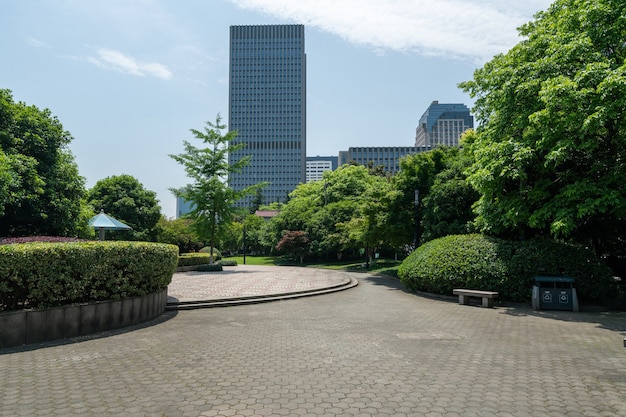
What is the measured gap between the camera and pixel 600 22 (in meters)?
10.9

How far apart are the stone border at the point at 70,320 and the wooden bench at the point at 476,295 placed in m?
9.70

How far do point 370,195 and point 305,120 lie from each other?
507 feet

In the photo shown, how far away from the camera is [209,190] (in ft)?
92.1

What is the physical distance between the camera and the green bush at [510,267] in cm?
1205

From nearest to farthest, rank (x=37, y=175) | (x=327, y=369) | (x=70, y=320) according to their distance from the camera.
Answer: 1. (x=327, y=369)
2. (x=70, y=320)
3. (x=37, y=175)

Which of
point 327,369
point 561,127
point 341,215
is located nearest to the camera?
point 327,369

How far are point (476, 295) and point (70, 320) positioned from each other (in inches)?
446

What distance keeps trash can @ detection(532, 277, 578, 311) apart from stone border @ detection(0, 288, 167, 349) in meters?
11.3

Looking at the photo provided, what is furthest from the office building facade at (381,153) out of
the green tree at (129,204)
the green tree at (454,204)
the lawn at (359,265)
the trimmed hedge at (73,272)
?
the trimmed hedge at (73,272)

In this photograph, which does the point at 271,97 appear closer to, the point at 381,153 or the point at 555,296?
the point at 381,153

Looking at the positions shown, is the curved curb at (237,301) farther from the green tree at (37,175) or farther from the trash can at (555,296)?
the green tree at (37,175)

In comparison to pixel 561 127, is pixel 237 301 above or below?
below

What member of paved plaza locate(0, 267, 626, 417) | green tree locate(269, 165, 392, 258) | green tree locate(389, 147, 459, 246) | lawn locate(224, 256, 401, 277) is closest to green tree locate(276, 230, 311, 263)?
green tree locate(269, 165, 392, 258)

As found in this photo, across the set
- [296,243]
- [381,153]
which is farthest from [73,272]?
[381,153]
